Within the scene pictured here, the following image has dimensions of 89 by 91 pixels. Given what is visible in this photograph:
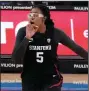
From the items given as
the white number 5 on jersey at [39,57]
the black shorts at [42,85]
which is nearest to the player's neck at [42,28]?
the white number 5 on jersey at [39,57]

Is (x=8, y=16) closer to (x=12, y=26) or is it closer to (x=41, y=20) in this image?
(x=12, y=26)

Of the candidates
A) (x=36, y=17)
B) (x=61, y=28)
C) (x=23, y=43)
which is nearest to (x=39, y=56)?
(x=23, y=43)

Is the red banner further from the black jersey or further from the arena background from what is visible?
the black jersey

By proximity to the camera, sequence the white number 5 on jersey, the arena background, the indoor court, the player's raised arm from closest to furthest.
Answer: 1. the player's raised arm
2. the white number 5 on jersey
3. the indoor court
4. the arena background

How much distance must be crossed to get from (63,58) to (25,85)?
18.0 feet

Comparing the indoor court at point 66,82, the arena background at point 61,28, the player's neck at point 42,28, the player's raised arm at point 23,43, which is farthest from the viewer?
the arena background at point 61,28

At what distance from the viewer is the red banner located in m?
9.47

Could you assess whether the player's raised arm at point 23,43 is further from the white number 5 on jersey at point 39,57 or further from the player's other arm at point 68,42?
the player's other arm at point 68,42

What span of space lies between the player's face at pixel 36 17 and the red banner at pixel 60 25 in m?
5.37

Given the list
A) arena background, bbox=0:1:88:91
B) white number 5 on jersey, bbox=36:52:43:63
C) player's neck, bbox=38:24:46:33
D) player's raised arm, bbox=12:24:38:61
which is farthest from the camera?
arena background, bbox=0:1:88:91

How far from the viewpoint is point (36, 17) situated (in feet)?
13.0

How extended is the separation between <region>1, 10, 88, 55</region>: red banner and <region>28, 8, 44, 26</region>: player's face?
17.6 ft

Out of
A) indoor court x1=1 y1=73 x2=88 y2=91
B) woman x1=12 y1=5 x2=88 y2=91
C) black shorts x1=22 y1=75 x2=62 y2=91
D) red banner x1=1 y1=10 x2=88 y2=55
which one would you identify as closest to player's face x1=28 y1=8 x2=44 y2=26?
woman x1=12 y1=5 x2=88 y2=91

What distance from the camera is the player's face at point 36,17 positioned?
3.93 metres
